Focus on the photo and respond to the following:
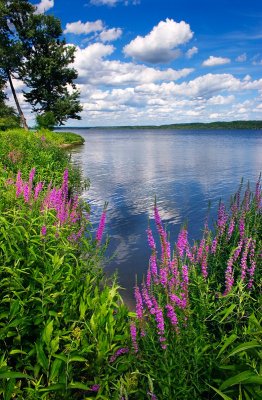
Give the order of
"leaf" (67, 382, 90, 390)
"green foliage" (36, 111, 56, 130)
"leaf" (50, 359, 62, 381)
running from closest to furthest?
1. "leaf" (67, 382, 90, 390)
2. "leaf" (50, 359, 62, 381)
3. "green foliage" (36, 111, 56, 130)

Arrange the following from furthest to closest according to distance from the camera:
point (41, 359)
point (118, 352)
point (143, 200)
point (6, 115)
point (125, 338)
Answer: point (6, 115) → point (143, 200) → point (125, 338) → point (118, 352) → point (41, 359)

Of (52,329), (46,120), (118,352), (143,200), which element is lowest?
(143,200)

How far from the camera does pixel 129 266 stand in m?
10.9

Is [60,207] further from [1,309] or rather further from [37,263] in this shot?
[1,309]

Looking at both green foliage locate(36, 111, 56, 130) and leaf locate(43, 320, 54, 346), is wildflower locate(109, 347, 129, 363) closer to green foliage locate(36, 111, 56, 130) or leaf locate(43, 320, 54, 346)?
leaf locate(43, 320, 54, 346)

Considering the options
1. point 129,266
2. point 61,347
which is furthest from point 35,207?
point 129,266

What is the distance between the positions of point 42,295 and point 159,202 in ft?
54.4

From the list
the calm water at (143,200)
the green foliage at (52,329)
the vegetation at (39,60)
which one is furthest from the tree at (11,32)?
the green foliage at (52,329)

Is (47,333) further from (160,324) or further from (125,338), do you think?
(160,324)

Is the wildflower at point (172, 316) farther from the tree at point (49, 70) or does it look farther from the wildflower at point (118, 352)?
the tree at point (49, 70)

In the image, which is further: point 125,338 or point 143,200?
point 143,200

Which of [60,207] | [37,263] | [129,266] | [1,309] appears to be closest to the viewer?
[1,309]

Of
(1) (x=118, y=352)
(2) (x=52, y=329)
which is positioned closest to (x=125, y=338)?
(1) (x=118, y=352)

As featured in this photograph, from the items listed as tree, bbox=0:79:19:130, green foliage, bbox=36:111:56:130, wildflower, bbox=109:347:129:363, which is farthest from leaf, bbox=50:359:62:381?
green foliage, bbox=36:111:56:130
